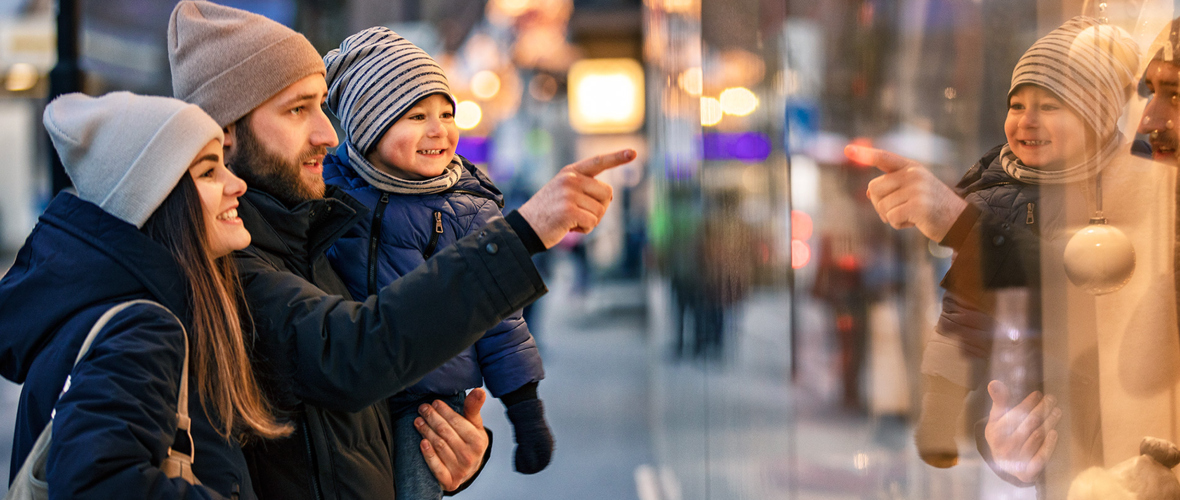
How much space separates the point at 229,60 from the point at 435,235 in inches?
16.9

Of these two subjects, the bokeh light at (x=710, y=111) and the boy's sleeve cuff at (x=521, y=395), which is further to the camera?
the bokeh light at (x=710, y=111)

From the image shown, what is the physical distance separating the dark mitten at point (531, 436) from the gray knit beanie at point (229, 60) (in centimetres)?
67

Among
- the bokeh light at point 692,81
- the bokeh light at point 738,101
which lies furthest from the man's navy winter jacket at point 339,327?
the bokeh light at point 692,81

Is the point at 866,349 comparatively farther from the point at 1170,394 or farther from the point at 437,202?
the point at 437,202

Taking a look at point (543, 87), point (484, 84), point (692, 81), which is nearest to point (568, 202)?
point (692, 81)

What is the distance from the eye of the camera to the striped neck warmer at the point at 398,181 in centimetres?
156

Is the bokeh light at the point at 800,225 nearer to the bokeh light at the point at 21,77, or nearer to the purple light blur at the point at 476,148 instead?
the bokeh light at the point at 21,77

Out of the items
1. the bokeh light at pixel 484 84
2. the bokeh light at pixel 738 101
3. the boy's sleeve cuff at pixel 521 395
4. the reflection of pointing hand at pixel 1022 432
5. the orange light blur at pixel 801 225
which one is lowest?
the bokeh light at pixel 484 84

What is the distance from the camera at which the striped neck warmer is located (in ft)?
5.12

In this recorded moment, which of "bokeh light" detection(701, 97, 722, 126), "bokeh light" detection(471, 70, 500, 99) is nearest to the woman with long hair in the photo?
"bokeh light" detection(701, 97, 722, 126)

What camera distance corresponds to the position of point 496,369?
160 cm

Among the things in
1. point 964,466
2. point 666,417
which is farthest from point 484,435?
point 666,417

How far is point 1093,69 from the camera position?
1167mm

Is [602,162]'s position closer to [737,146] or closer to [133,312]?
[133,312]
